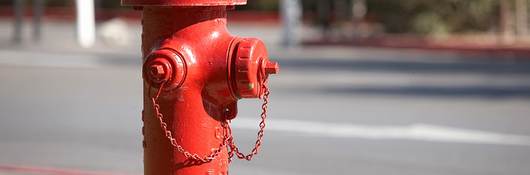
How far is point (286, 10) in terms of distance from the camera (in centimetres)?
2450

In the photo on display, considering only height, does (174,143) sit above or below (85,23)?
above

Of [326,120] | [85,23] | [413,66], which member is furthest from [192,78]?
[85,23]

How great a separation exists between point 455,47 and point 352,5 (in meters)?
7.37

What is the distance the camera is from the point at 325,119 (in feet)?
33.4

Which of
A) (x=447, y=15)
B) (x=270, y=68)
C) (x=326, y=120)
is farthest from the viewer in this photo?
(x=447, y=15)

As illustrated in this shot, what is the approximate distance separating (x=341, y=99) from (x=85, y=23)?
12829 millimetres

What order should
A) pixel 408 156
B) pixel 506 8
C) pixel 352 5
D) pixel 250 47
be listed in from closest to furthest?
pixel 250 47, pixel 408 156, pixel 506 8, pixel 352 5

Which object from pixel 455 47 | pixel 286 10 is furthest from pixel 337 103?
pixel 286 10

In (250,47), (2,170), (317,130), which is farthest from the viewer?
(317,130)

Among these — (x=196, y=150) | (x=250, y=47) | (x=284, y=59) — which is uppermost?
(x=250, y=47)

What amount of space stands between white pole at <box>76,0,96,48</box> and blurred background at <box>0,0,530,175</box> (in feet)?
0.11

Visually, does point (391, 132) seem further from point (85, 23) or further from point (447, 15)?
point (447, 15)

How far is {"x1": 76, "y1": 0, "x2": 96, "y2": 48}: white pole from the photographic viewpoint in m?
23.5

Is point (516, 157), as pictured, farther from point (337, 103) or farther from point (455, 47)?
point (455, 47)
